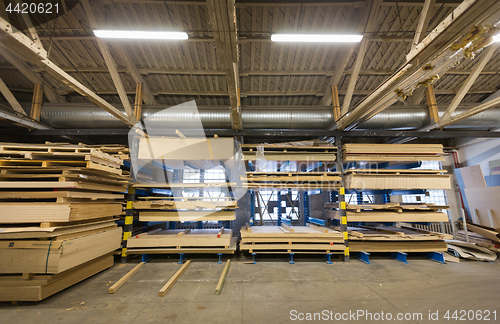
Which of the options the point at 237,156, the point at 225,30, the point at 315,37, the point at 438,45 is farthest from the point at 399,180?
the point at 225,30

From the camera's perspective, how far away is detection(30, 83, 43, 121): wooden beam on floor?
21.3 ft

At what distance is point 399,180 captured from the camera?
20.7 ft

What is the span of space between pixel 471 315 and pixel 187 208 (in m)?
6.02

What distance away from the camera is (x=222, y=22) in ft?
9.59

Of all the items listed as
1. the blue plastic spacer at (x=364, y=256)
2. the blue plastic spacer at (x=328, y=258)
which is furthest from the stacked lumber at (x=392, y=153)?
the blue plastic spacer at (x=328, y=258)

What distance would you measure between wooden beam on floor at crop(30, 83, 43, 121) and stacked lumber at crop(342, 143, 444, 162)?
9.92 metres

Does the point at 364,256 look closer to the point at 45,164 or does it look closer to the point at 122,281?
the point at 122,281

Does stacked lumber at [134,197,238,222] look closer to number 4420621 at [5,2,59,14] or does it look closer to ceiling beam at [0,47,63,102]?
ceiling beam at [0,47,63,102]

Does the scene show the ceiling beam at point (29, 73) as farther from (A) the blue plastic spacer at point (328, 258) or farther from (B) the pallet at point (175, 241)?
(A) the blue plastic spacer at point (328, 258)

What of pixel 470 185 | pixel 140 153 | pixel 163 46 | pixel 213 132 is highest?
pixel 163 46

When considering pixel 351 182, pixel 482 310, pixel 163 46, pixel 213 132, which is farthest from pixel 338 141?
pixel 163 46

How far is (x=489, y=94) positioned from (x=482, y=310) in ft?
31.3

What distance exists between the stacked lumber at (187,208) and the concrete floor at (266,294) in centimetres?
127

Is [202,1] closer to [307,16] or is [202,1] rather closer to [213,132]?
[307,16]
